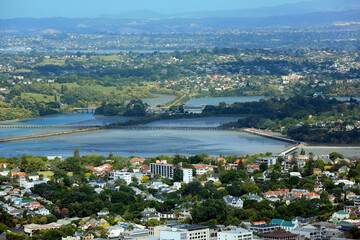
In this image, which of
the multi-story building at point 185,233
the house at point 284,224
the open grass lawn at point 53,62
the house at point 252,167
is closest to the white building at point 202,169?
the house at point 252,167

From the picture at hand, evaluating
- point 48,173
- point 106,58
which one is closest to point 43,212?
point 48,173

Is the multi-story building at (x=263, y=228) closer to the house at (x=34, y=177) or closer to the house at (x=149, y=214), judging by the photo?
the house at (x=149, y=214)

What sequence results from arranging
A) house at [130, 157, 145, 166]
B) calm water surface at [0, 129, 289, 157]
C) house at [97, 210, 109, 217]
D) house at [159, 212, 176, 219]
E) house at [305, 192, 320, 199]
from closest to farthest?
house at [159, 212, 176, 219] → house at [97, 210, 109, 217] → house at [305, 192, 320, 199] → house at [130, 157, 145, 166] → calm water surface at [0, 129, 289, 157]

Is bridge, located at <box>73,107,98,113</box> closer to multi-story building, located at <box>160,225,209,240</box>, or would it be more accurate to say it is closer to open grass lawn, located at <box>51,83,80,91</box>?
open grass lawn, located at <box>51,83,80,91</box>

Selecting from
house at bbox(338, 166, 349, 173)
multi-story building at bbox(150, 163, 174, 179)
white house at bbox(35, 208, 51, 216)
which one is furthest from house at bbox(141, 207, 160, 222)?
Answer: house at bbox(338, 166, 349, 173)

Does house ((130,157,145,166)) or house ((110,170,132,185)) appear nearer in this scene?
house ((110,170,132,185))

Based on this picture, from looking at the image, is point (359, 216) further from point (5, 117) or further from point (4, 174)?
point (5, 117)

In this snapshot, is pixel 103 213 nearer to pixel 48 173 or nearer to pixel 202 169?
pixel 48 173
